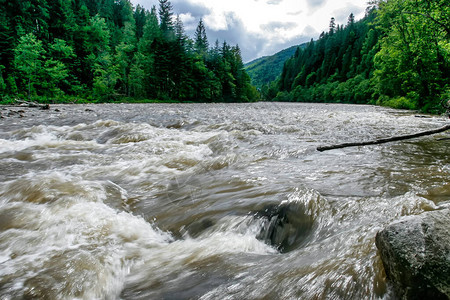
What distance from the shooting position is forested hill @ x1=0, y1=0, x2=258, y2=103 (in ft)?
107

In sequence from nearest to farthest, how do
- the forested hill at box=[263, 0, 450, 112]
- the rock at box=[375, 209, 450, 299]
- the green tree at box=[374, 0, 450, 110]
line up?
1. the rock at box=[375, 209, 450, 299]
2. the forested hill at box=[263, 0, 450, 112]
3. the green tree at box=[374, 0, 450, 110]

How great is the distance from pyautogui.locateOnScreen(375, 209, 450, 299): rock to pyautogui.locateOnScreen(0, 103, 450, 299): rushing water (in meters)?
0.20

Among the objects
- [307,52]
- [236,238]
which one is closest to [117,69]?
[236,238]

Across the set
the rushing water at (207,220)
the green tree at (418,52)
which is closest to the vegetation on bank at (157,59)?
the green tree at (418,52)

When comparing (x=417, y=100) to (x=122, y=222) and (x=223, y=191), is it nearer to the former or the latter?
(x=223, y=191)

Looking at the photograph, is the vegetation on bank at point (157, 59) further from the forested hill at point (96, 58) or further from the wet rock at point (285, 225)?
the wet rock at point (285, 225)

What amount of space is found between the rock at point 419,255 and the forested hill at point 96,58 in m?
33.0

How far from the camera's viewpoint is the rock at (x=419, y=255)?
4.99ft

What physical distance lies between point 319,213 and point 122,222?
255cm

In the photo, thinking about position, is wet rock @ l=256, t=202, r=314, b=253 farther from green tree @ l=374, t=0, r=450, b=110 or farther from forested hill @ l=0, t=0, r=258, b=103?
forested hill @ l=0, t=0, r=258, b=103

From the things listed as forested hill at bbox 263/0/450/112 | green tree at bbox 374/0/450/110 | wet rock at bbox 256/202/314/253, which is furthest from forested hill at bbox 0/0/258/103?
green tree at bbox 374/0/450/110

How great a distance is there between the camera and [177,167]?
18.1ft

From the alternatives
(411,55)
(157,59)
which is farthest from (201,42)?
(411,55)

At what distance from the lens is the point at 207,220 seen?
3344 mm
